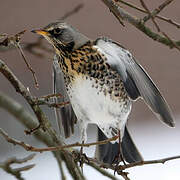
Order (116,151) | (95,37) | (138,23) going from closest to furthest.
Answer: (138,23) < (116,151) < (95,37)

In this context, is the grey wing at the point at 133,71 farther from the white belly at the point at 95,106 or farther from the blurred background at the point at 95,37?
the blurred background at the point at 95,37

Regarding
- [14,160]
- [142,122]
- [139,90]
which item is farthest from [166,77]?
[14,160]

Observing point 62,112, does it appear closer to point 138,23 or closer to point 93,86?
point 93,86

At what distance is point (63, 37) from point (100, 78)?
208mm

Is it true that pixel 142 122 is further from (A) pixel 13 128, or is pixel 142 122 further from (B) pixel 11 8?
(B) pixel 11 8

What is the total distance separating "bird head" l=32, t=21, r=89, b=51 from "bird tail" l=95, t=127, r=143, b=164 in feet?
1.32

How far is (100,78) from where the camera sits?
180cm

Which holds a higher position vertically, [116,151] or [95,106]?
[95,106]

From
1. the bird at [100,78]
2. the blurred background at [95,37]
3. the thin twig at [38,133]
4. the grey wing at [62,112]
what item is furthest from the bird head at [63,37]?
the blurred background at [95,37]

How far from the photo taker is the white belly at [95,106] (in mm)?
1776

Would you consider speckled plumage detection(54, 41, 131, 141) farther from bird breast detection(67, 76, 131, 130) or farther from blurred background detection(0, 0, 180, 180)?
blurred background detection(0, 0, 180, 180)

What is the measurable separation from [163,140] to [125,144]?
1.36m

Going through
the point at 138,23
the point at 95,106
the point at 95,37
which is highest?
the point at 95,37

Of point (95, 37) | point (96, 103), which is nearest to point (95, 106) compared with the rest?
point (96, 103)
